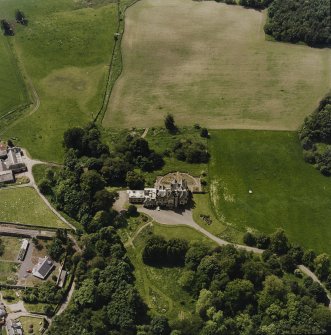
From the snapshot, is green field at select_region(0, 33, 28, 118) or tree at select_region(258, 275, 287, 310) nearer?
tree at select_region(258, 275, 287, 310)

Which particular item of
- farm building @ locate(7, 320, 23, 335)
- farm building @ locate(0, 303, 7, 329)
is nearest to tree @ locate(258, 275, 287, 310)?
farm building @ locate(7, 320, 23, 335)

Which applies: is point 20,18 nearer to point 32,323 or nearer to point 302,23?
point 302,23

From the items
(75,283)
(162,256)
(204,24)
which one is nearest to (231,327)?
(162,256)

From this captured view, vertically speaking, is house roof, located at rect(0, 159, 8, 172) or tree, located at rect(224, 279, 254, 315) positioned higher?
house roof, located at rect(0, 159, 8, 172)

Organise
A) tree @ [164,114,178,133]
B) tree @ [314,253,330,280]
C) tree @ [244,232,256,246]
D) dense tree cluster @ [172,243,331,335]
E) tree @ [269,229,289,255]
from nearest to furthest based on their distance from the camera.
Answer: dense tree cluster @ [172,243,331,335] < tree @ [314,253,330,280] < tree @ [269,229,289,255] < tree @ [244,232,256,246] < tree @ [164,114,178,133]

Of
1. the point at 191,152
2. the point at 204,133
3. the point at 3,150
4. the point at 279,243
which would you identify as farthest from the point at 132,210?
the point at 3,150

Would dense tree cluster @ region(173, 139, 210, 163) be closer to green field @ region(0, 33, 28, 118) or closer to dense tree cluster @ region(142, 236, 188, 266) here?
dense tree cluster @ region(142, 236, 188, 266)
